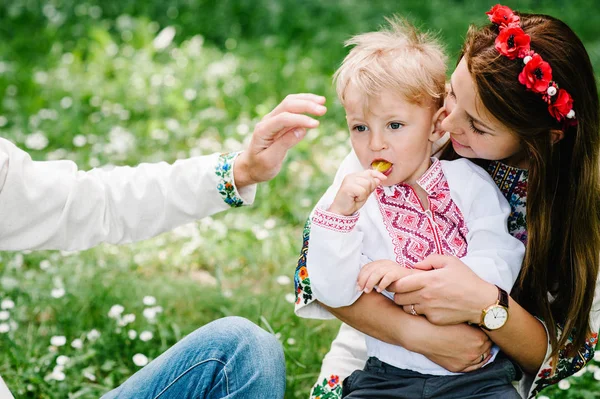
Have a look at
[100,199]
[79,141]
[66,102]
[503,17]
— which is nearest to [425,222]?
[503,17]

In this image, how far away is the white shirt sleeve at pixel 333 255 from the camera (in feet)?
6.84

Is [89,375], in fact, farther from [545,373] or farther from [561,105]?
[561,105]

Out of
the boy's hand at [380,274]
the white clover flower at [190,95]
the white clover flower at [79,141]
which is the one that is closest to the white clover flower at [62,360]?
the boy's hand at [380,274]

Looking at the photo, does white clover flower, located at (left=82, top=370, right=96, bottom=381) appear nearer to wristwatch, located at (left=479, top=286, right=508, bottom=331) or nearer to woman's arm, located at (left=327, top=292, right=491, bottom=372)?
woman's arm, located at (left=327, top=292, right=491, bottom=372)

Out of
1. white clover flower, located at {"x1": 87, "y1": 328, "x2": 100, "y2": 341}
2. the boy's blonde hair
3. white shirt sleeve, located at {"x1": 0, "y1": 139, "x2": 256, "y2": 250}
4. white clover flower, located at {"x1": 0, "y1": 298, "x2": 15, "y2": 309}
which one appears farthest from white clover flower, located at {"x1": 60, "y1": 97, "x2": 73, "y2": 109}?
the boy's blonde hair

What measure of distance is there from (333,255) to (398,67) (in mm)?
553

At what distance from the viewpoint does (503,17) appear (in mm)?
2164

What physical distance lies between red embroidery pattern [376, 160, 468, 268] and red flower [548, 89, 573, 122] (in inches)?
15.0

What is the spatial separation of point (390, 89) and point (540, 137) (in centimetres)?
42

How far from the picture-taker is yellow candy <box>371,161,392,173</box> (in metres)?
2.25

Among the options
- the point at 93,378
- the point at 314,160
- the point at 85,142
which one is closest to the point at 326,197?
the point at 93,378

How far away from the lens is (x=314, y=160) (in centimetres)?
449

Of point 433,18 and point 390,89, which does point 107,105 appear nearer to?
point 433,18

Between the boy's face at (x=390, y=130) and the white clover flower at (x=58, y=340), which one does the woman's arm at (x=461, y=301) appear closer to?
the boy's face at (x=390, y=130)
